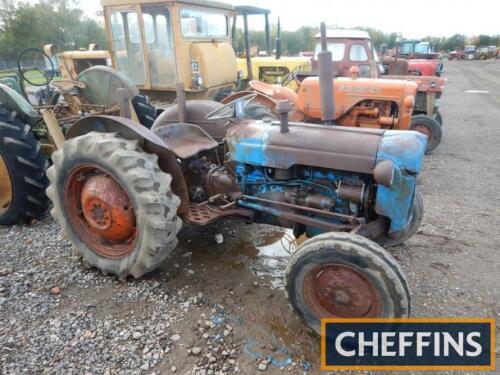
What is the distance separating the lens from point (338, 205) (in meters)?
2.68

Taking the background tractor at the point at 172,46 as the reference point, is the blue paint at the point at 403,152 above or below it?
below

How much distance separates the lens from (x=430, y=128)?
670 cm

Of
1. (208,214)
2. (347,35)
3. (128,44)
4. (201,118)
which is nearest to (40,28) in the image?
(128,44)

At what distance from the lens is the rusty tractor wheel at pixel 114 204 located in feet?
8.34

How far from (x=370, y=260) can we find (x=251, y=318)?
91cm

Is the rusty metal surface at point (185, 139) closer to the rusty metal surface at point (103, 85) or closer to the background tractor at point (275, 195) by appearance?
the background tractor at point (275, 195)

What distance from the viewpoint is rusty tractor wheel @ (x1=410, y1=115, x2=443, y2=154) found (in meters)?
6.65

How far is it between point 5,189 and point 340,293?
3.15m

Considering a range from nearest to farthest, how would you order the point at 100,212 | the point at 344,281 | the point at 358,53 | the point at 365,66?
the point at 344,281
the point at 100,212
the point at 365,66
the point at 358,53

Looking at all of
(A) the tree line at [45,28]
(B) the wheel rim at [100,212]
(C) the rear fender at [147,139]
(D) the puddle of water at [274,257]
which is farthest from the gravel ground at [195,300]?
(A) the tree line at [45,28]

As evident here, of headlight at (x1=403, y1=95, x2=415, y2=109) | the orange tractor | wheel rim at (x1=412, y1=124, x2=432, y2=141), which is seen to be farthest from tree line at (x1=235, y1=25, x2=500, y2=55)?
headlight at (x1=403, y1=95, x2=415, y2=109)

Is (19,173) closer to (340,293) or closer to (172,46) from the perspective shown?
(340,293)

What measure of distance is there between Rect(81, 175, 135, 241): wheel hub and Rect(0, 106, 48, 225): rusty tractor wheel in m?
1.04

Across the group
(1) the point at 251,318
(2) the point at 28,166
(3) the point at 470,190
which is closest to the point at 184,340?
(1) the point at 251,318
